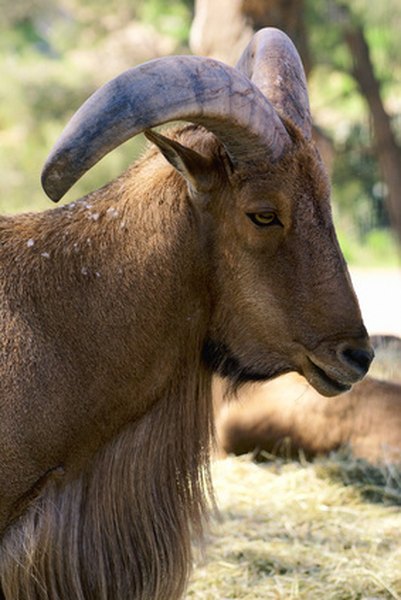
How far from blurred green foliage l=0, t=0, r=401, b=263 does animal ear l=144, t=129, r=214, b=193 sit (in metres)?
9.16

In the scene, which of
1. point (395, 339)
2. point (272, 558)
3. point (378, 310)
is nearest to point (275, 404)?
point (272, 558)

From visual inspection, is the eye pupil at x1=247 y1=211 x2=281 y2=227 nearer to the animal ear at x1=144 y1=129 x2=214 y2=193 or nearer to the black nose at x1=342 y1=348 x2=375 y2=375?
the animal ear at x1=144 y1=129 x2=214 y2=193

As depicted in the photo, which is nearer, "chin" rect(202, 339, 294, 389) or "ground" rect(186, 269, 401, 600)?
"chin" rect(202, 339, 294, 389)

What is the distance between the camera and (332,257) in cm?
394

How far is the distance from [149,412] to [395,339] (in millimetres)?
6095

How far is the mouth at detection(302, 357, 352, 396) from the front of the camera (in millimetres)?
4039

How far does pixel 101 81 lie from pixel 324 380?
13.3 metres

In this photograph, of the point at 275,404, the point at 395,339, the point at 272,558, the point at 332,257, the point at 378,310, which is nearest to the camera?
the point at 332,257

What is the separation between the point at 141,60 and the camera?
18109 millimetres

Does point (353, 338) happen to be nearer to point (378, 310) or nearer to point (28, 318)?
point (28, 318)

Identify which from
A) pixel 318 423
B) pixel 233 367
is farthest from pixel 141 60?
pixel 233 367

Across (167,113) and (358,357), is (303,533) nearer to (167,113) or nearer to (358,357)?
(358,357)

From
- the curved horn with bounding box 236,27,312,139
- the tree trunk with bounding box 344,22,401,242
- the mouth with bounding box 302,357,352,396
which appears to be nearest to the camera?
the mouth with bounding box 302,357,352,396

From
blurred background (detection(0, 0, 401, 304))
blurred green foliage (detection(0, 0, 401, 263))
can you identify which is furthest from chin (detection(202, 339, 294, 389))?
blurred green foliage (detection(0, 0, 401, 263))
